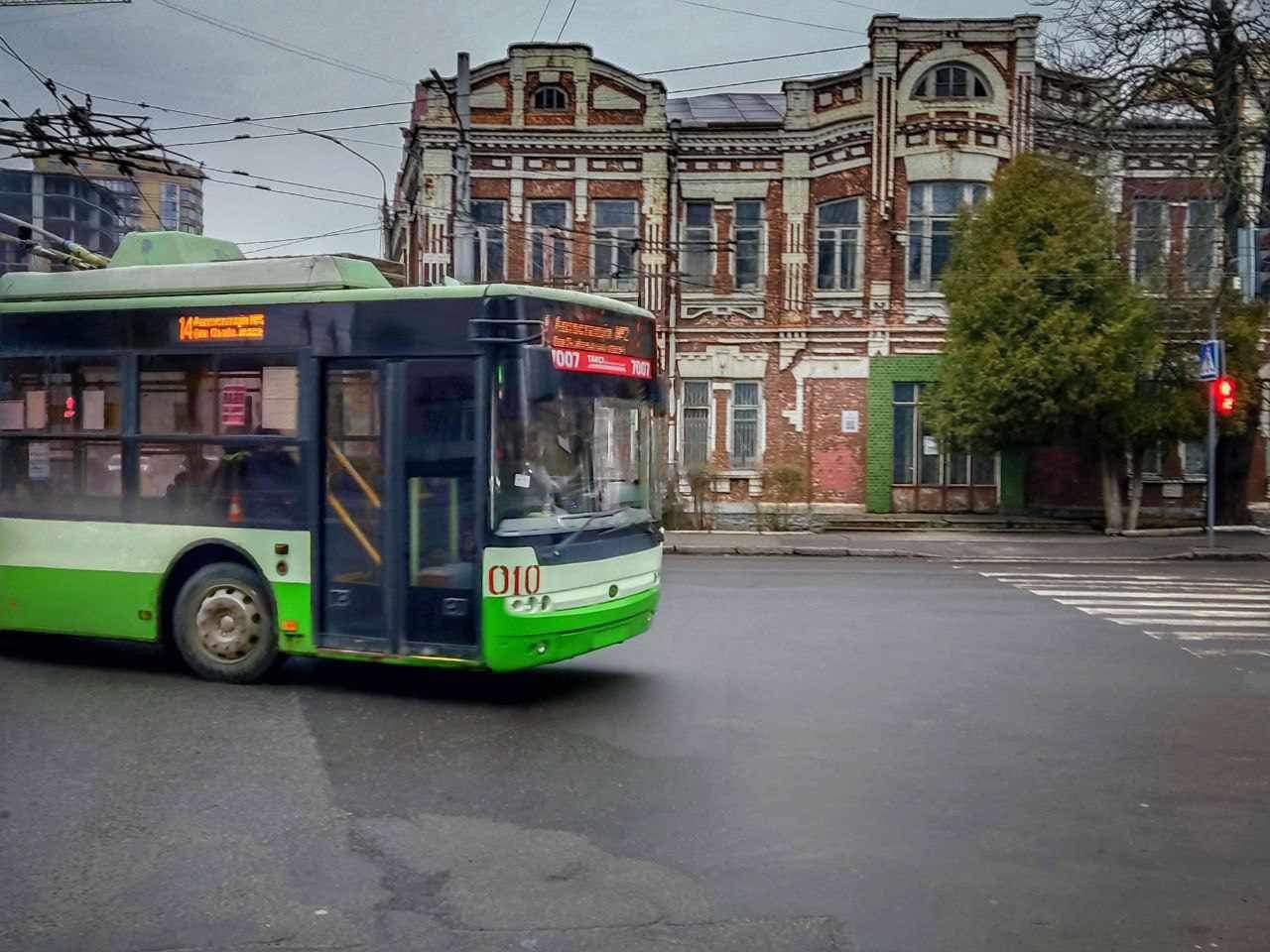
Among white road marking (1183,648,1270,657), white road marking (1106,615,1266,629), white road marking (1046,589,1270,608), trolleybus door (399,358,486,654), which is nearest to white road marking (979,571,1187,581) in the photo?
white road marking (1046,589,1270,608)

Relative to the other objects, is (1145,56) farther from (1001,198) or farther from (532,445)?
(532,445)

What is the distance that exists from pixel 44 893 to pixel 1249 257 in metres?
22.7

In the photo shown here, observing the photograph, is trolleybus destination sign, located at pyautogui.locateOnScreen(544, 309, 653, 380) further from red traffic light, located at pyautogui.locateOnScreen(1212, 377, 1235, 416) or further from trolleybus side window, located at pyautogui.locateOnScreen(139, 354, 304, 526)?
red traffic light, located at pyautogui.locateOnScreen(1212, 377, 1235, 416)

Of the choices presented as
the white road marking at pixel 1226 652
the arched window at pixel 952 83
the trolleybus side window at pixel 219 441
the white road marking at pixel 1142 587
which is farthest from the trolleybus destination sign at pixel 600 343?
the arched window at pixel 952 83

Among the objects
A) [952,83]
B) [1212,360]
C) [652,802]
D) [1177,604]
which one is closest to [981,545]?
[1212,360]

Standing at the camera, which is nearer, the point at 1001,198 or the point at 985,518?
the point at 1001,198

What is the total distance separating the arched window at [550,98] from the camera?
30500mm

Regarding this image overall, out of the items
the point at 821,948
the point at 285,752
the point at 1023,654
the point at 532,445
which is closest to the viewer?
the point at 821,948

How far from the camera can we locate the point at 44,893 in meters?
5.43

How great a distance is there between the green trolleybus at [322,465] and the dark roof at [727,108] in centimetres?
2230

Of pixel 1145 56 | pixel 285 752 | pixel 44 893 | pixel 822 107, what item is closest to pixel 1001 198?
pixel 1145 56

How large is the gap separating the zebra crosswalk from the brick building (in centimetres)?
1064

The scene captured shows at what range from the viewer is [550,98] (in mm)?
30562

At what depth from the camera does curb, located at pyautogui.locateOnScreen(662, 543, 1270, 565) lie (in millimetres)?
21547
